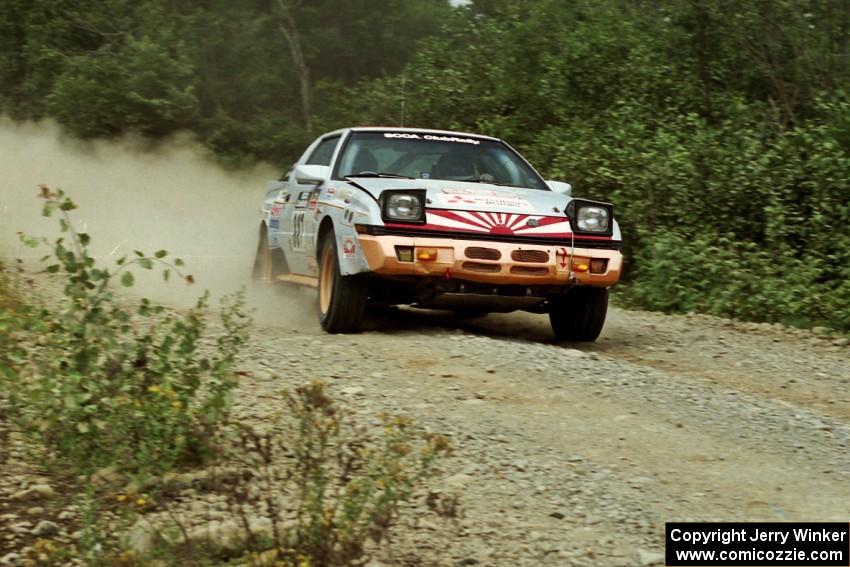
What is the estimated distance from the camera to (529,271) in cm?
784

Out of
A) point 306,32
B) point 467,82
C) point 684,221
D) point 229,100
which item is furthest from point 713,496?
point 306,32

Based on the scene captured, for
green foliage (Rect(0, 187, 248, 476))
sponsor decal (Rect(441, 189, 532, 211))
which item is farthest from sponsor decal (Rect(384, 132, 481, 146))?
green foliage (Rect(0, 187, 248, 476))

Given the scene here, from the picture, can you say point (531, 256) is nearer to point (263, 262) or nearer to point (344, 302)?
point (344, 302)

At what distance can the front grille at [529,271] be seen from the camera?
7812mm

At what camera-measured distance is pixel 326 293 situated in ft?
27.7

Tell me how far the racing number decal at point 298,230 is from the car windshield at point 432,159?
0.62 meters

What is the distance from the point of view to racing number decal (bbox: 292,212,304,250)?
9227mm

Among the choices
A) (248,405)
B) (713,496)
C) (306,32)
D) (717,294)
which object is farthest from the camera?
(306,32)

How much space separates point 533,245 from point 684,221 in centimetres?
537

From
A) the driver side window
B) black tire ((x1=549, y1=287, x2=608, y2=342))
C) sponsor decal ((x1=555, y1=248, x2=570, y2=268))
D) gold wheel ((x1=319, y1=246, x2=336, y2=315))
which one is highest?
the driver side window

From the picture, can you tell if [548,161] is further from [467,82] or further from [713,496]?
[713,496]

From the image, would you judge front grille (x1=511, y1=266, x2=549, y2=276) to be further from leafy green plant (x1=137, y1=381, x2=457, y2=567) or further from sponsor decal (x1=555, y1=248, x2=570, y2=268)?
leafy green plant (x1=137, y1=381, x2=457, y2=567)

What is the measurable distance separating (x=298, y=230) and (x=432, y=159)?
122cm

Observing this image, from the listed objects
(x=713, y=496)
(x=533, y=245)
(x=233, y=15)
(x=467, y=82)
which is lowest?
(x=713, y=496)
